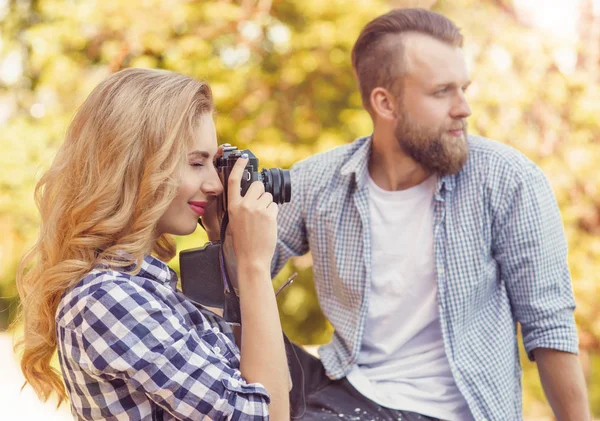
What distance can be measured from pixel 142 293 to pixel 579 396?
3.96 ft

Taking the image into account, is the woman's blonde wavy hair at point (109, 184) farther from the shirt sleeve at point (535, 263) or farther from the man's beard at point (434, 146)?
the shirt sleeve at point (535, 263)

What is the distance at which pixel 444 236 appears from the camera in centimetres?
200

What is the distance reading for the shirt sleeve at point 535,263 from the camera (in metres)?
1.91

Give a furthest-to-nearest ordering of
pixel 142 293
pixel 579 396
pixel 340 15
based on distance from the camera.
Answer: pixel 340 15 → pixel 579 396 → pixel 142 293

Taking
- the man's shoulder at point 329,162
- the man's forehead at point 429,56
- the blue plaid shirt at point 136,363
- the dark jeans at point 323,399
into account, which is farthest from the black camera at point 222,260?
the man's forehead at point 429,56

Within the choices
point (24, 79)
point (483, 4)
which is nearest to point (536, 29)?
point (483, 4)

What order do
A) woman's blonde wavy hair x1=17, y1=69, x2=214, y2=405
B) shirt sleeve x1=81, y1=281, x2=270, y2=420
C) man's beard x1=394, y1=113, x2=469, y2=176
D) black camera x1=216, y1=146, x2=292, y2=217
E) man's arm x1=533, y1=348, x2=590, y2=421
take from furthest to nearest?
man's beard x1=394, y1=113, x2=469, y2=176 → man's arm x1=533, y1=348, x2=590, y2=421 → black camera x1=216, y1=146, x2=292, y2=217 → woman's blonde wavy hair x1=17, y1=69, x2=214, y2=405 → shirt sleeve x1=81, y1=281, x2=270, y2=420

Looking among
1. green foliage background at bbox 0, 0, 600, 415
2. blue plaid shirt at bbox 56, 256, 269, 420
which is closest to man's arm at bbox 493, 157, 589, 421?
blue plaid shirt at bbox 56, 256, 269, 420

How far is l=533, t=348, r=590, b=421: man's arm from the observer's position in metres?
1.88

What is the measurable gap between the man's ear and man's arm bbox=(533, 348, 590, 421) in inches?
32.7

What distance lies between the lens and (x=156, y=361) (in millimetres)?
1287

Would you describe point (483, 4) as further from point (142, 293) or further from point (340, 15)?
point (142, 293)

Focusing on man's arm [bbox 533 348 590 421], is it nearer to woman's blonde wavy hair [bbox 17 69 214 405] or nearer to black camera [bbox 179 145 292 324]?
black camera [bbox 179 145 292 324]

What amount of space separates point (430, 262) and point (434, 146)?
13.1 inches
